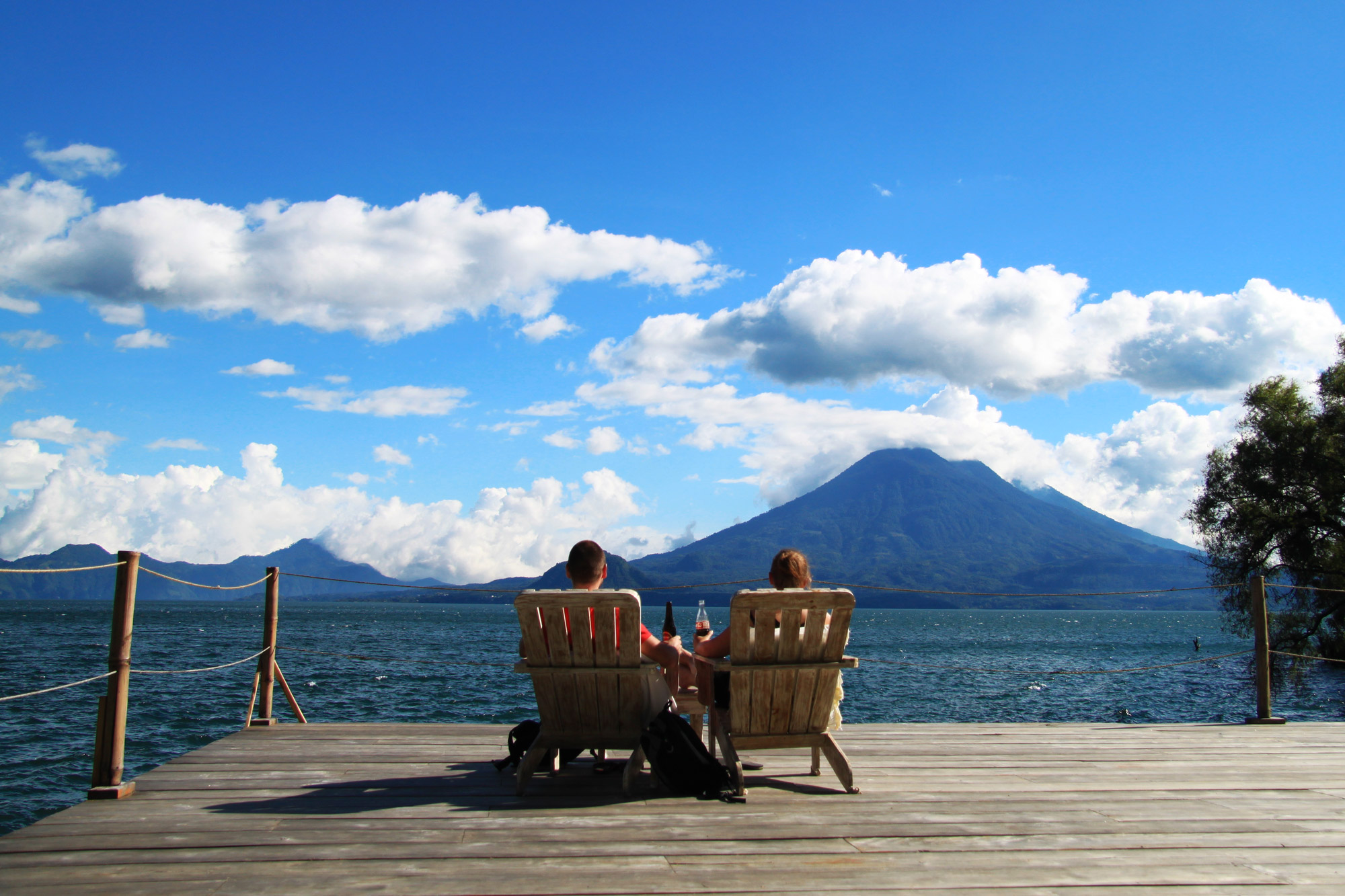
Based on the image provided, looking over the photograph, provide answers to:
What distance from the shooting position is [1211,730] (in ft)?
21.5

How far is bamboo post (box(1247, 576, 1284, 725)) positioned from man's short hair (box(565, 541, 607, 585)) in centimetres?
559

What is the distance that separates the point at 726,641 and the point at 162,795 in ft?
8.63

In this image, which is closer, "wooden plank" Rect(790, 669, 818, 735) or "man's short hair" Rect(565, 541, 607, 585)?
"wooden plank" Rect(790, 669, 818, 735)

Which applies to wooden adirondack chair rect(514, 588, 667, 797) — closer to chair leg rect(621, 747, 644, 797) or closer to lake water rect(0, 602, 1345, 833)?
chair leg rect(621, 747, 644, 797)

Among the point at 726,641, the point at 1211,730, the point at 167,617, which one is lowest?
the point at 167,617

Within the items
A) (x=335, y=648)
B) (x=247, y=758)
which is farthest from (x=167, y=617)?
(x=247, y=758)

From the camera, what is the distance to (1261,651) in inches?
282

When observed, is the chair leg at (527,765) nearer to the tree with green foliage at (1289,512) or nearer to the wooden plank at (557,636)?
the wooden plank at (557,636)

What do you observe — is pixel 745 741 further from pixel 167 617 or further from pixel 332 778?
pixel 167 617

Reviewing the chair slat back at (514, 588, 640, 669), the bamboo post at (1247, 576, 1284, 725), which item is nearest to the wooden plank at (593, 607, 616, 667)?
the chair slat back at (514, 588, 640, 669)

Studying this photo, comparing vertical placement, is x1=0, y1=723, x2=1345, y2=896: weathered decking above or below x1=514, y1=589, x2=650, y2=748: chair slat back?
below

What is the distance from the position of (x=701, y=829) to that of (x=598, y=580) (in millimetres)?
1301

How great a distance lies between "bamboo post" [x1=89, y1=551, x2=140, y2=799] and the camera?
397 centimetres

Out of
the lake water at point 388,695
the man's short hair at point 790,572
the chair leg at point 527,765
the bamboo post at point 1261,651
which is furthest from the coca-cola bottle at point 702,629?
the bamboo post at point 1261,651
